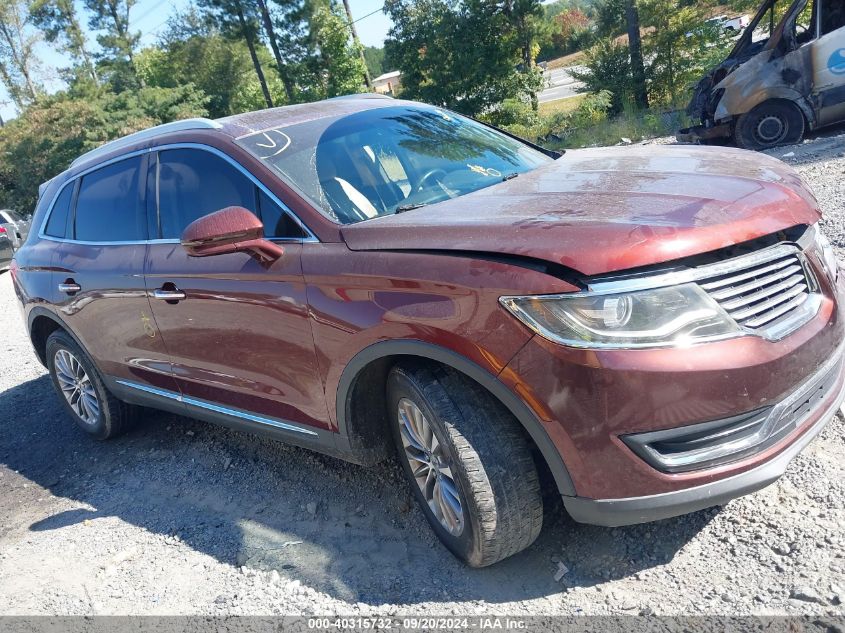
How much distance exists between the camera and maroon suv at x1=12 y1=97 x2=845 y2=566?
7.23 ft

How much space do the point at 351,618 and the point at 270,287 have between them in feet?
4.60

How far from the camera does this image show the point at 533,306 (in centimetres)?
225

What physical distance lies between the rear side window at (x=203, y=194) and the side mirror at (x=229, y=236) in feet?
0.37

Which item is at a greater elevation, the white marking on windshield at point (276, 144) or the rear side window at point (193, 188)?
the white marking on windshield at point (276, 144)

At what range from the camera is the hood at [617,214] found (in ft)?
7.26

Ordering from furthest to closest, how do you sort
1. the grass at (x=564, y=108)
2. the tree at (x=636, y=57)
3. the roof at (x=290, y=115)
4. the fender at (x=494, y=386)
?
the grass at (x=564, y=108), the tree at (x=636, y=57), the roof at (x=290, y=115), the fender at (x=494, y=386)

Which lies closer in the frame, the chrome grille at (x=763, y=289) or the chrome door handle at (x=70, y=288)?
the chrome grille at (x=763, y=289)

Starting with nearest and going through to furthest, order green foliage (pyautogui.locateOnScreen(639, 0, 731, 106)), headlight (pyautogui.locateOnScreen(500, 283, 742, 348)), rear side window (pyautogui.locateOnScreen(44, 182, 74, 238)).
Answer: headlight (pyautogui.locateOnScreen(500, 283, 742, 348)), rear side window (pyautogui.locateOnScreen(44, 182, 74, 238)), green foliage (pyautogui.locateOnScreen(639, 0, 731, 106))

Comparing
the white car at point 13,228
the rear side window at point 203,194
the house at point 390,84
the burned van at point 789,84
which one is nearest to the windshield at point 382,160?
the rear side window at point 203,194

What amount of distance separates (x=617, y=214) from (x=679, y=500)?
0.96 meters

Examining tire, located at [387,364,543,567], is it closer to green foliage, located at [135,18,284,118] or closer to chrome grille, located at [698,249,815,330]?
chrome grille, located at [698,249,815,330]

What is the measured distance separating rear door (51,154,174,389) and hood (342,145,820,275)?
170 cm

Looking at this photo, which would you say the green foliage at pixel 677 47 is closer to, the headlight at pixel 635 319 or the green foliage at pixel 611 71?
the green foliage at pixel 611 71

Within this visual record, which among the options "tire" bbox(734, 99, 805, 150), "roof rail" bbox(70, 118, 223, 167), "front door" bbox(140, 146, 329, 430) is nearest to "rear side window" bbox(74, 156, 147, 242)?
"roof rail" bbox(70, 118, 223, 167)
